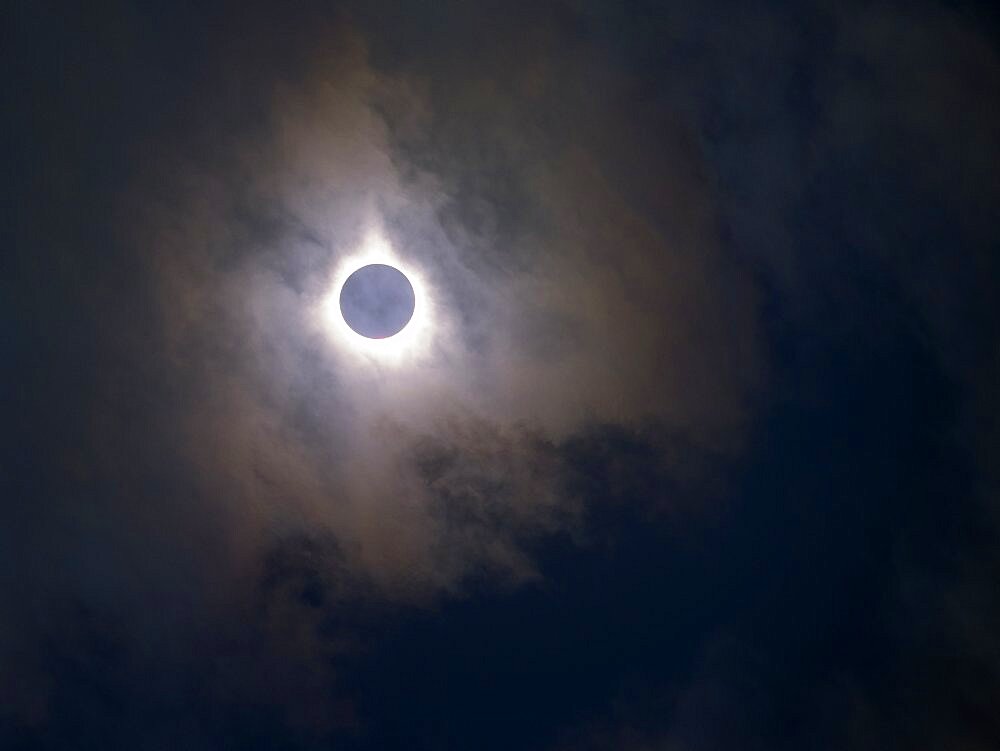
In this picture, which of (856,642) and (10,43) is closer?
(10,43)

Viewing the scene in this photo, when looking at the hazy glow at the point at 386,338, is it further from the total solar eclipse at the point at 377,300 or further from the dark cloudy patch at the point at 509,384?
the dark cloudy patch at the point at 509,384

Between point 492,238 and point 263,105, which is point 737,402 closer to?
point 492,238

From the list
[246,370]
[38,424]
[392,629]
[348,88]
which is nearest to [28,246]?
[38,424]

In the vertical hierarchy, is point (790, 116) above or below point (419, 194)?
above

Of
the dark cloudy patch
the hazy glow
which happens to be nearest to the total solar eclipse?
the hazy glow

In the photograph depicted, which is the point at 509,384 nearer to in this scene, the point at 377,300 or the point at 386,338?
the point at 386,338

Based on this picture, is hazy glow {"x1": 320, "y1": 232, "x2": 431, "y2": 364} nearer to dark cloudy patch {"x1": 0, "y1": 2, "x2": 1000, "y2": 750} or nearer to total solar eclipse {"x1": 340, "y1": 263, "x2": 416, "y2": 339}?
total solar eclipse {"x1": 340, "y1": 263, "x2": 416, "y2": 339}

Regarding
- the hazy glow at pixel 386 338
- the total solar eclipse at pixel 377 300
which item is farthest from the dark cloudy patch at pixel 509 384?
the total solar eclipse at pixel 377 300
